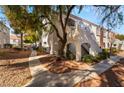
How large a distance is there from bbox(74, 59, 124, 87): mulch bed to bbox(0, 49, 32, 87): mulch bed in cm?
109

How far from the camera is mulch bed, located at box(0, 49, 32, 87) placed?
500 centimetres

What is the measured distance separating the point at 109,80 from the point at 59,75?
978 millimetres

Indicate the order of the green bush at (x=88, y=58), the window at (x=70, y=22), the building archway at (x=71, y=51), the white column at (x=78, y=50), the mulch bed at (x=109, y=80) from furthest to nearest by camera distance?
1. the window at (x=70, y=22)
2. the building archway at (x=71, y=51)
3. the white column at (x=78, y=50)
4. the green bush at (x=88, y=58)
5. the mulch bed at (x=109, y=80)

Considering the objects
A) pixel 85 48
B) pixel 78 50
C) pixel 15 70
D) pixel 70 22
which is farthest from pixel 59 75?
pixel 70 22

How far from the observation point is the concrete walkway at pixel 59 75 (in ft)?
16.3

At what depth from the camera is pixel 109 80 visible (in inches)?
201

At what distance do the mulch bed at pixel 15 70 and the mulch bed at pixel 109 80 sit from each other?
1.09 metres

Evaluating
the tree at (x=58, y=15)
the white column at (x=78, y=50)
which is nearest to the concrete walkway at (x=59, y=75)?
the white column at (x=78, y=50)

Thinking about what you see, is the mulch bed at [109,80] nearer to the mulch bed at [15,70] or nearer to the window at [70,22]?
the mulch bed at [15,70]

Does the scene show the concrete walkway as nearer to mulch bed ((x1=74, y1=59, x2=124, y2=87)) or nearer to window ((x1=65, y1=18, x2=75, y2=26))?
mulch bed ((x1=74, y1=59, x2=124, y2=87))

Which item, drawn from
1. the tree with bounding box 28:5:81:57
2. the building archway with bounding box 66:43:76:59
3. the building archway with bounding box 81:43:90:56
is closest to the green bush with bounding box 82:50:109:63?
the building archway with bounding box 81:43:90:56
